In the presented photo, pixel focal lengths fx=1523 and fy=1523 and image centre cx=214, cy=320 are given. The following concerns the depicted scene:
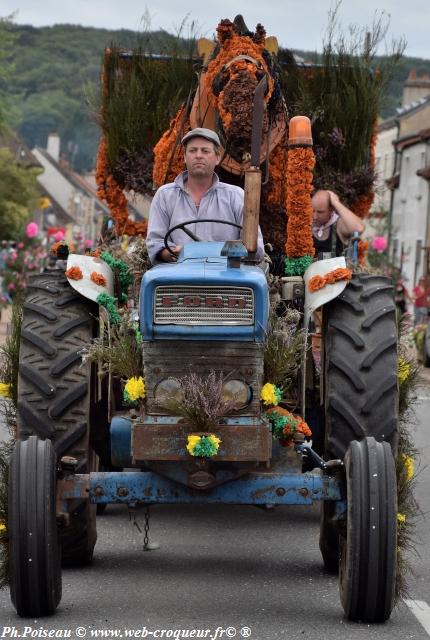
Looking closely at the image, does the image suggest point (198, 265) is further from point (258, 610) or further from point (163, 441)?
point (258, 610)

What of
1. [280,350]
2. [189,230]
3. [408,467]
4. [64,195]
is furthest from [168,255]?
[64,195]

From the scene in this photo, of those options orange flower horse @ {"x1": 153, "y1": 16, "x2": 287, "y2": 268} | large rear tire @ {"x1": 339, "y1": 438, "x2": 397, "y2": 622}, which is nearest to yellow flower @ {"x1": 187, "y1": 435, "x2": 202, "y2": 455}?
large rear tire @ {"x1": 339, "y1": 438, "x2": 397, "y2": 622}

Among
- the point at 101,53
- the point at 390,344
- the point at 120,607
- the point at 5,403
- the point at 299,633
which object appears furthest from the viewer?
the point at 101,53

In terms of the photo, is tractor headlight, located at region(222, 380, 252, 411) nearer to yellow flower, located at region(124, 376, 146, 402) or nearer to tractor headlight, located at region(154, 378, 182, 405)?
tractor headlight, located at region(154, 378, 182, 405)

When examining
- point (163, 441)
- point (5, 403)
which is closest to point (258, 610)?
point (163, 441)

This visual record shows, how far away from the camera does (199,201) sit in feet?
25.9

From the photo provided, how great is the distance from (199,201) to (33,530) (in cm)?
225

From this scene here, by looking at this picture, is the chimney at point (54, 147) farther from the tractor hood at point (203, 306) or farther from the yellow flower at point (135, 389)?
the tractor hood at point (203, 306)

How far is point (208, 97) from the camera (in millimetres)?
10008

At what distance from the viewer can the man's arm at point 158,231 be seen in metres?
7.54

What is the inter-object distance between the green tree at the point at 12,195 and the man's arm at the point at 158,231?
190ft

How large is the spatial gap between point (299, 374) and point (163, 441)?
1.42 meters

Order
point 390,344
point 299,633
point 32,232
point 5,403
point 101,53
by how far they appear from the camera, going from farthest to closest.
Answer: point 32,232 → point 101,53 → point 5,403 → point 390,344 → point 299,633

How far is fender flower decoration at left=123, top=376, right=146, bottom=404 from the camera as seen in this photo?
666 centimetres
